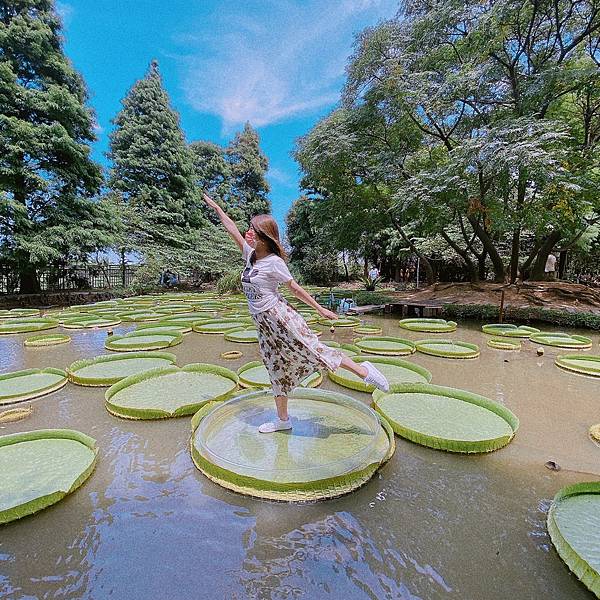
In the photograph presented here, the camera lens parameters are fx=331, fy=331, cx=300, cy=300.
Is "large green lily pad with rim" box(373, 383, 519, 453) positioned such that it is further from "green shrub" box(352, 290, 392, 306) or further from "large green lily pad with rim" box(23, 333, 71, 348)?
"green shrub" box(352, 290, 392, 306)

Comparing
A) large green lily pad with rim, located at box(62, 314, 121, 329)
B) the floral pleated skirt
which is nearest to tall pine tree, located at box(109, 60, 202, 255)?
large green lily pad with rim, located at box(62, 314, 121, 329)

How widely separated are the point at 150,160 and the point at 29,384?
13.4 meters

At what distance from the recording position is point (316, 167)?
388 inches

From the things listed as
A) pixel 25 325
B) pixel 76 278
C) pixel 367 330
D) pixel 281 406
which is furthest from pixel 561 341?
pixel 76 278

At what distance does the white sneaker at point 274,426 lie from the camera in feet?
7.03

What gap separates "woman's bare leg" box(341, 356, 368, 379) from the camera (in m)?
1.97

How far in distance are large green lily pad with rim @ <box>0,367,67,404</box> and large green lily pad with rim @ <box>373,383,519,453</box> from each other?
300cm

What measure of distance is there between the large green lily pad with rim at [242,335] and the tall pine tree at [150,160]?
9189mm

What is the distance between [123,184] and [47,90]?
4.79 m

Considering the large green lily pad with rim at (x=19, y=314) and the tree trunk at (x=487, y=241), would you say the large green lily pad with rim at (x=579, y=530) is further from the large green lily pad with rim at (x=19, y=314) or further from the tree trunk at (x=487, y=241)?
the large green lily pad with rim at (x=19, y=314)

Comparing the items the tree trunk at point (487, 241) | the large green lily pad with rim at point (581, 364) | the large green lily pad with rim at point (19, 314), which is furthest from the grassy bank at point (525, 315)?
the large green lily pad with rim at point (19, 314)

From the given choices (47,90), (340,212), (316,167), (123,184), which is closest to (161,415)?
(316,167)

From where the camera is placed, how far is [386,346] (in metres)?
4.86

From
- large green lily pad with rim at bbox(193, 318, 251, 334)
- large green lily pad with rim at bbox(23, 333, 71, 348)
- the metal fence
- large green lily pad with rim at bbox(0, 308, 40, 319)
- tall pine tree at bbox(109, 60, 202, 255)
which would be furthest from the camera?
tall pine tree at bbox(109, 60, 202, 255)
